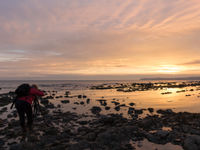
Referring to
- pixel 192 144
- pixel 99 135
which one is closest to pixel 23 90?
pixel 99 135

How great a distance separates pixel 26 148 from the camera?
6.94 m

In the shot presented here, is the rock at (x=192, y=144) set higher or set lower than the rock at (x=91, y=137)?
higher

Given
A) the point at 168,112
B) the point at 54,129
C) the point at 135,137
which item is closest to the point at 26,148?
the point at 54,129

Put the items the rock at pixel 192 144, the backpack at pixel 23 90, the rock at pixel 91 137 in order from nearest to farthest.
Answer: the rock at pixel 192 144
the backpack at pixel 23 90
the rock at pixel 91 137

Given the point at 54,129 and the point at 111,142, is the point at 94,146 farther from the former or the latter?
the point at 54,129

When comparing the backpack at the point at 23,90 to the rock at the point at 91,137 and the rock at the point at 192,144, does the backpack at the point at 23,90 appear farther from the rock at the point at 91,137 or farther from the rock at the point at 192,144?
the rock at the point at 192,144

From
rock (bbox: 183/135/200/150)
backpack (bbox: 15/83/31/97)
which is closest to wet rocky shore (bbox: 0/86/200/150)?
rock (bbox: 183/135/200/150)

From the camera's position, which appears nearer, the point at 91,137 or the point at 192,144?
the point at 192,144

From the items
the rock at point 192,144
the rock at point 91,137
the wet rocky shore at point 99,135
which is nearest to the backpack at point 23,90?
the wet rocky shore at point 99,135

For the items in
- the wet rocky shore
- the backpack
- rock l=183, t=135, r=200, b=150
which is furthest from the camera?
the backpack

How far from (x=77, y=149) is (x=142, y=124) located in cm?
470

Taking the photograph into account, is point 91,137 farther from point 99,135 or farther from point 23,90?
point 23,90

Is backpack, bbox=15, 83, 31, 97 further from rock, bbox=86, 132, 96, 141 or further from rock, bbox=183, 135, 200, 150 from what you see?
rock, bbox=183, 135, 200, 150

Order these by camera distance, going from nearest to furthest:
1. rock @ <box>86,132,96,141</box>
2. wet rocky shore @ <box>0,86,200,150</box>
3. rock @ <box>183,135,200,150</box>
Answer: rock @ <box>183,135,200,150</box>, wet rocky shore @ <box>0,86,200,150</box>, rock @ <box>86,132,96,141</box>
